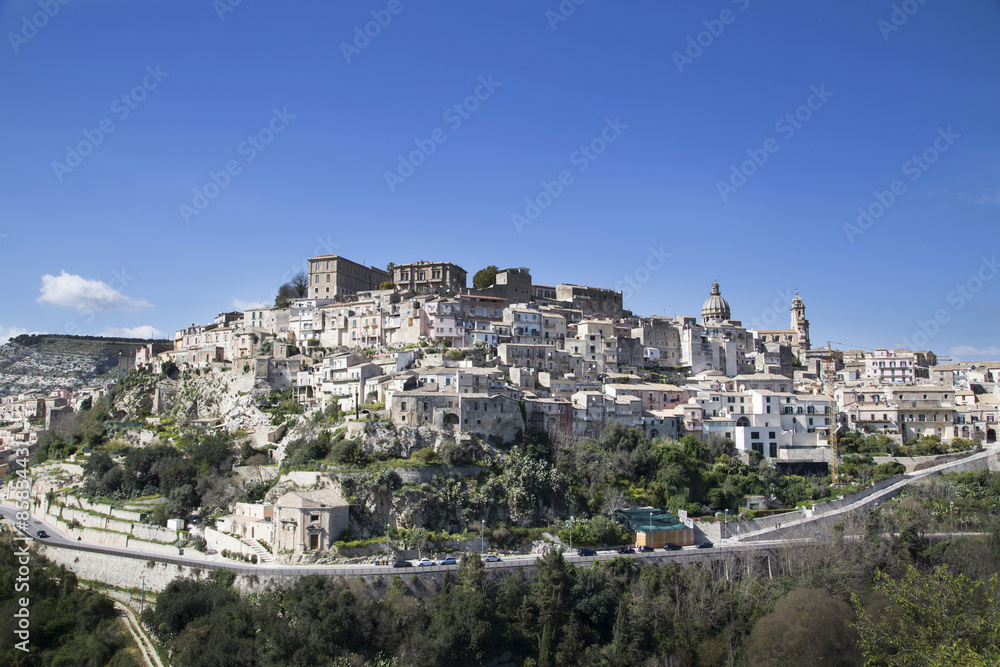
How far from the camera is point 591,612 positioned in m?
35.6

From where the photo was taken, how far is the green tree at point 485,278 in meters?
73.4

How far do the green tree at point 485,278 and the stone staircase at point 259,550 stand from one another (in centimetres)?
3903

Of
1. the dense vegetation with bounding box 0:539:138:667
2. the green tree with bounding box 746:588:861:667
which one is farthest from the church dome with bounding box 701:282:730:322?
the dense vegetation with bounding box 0:539:138:667

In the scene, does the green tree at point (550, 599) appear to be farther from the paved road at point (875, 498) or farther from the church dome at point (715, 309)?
the church dome at point (715, 309)

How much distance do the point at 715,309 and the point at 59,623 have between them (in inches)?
2458

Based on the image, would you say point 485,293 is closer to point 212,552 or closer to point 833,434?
point 833,434

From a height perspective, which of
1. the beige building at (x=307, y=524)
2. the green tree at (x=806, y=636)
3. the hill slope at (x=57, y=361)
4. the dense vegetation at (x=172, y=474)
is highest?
the hill slope at (x=57, y=361)

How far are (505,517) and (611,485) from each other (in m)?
7.72

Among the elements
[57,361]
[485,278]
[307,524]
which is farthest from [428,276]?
[57,361]

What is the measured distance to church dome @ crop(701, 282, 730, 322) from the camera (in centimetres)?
7869

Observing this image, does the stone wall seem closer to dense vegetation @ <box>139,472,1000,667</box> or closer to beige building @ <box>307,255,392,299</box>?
dense vegetation @ <box>139,472,1000,667</box>

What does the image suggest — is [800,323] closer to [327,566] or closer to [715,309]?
[715,309]

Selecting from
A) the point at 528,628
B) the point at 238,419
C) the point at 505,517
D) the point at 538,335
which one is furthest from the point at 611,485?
the point at 238,419

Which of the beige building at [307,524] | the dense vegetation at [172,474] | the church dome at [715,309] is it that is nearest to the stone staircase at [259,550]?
the beige building at [307,524]
